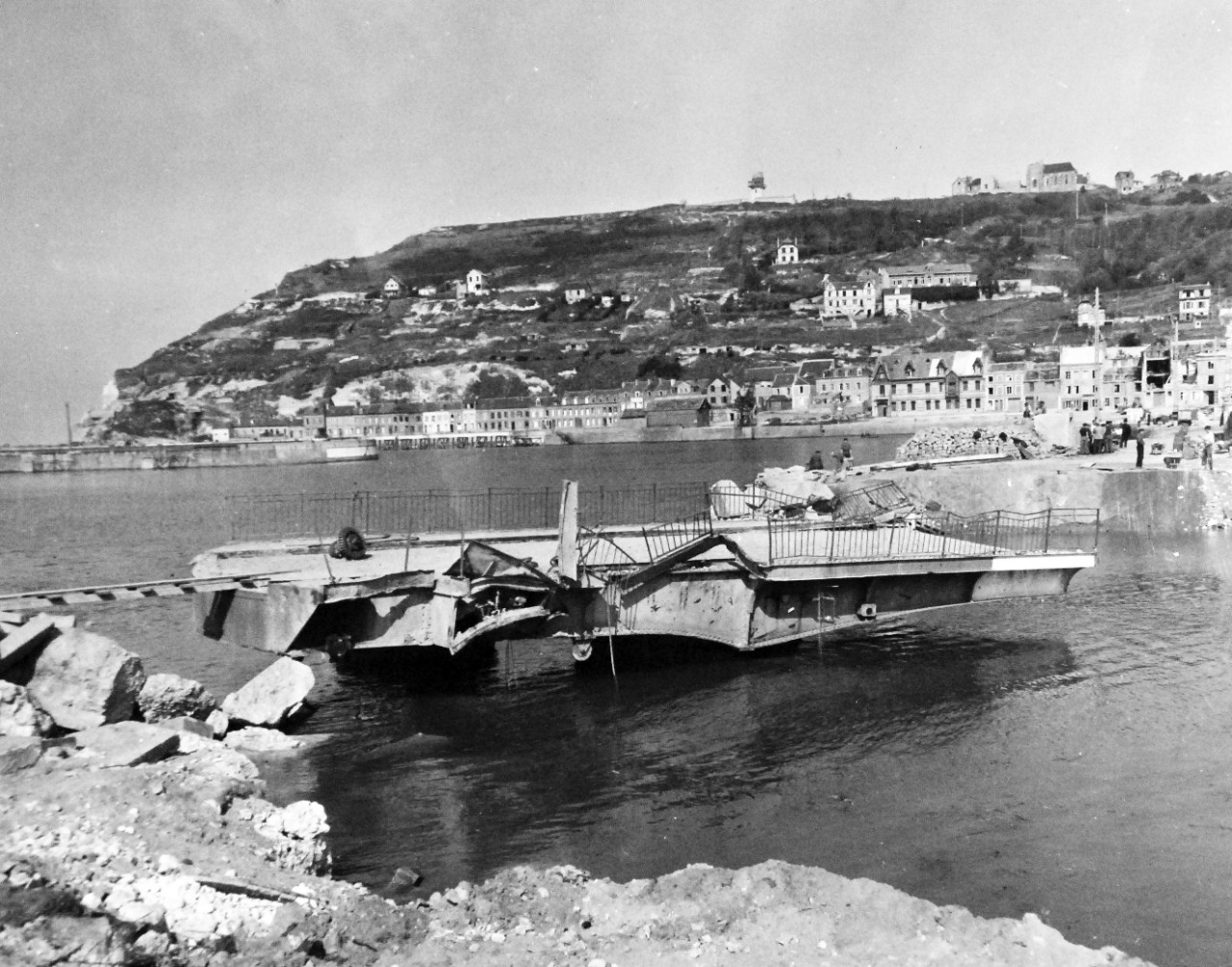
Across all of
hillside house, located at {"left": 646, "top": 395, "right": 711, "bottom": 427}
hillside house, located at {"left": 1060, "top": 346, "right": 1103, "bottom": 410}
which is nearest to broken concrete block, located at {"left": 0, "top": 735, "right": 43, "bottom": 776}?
hillside house, located at {"left": 1060, "top": 346, "right": 1103, "bottom": 410}

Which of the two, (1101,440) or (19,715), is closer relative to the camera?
(19,715)

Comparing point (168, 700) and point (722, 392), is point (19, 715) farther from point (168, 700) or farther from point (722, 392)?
point (722, 392)

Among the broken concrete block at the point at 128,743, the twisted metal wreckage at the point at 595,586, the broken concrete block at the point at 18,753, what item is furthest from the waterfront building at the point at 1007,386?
the broken concrete block at the point at 18,753

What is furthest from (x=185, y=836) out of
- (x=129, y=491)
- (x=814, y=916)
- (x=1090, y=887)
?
(x=129, y=491)

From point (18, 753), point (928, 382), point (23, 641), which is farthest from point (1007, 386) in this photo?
point (18, 753)

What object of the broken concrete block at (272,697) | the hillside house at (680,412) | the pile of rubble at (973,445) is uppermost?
the hillside house at (680,412)

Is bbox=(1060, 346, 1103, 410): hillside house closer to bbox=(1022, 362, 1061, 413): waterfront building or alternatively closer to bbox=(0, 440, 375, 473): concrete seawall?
bbox=(1022, 362, 1061, 413): waterfront building

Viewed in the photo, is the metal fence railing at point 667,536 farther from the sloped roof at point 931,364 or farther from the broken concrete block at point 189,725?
the sloped roof at point 931,364
